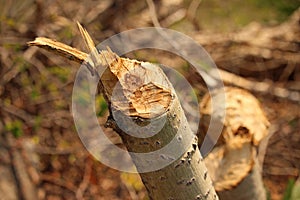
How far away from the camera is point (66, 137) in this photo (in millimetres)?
2178

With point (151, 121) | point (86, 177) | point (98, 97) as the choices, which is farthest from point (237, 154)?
point (86, 177)

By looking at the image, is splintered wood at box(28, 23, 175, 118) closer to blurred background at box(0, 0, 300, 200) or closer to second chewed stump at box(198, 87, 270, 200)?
second chewed stump at box(198, 87, 270, 200)

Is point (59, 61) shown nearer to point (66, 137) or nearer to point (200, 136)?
point (66, 137)

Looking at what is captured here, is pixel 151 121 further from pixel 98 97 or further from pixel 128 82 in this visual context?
pixel 98 97

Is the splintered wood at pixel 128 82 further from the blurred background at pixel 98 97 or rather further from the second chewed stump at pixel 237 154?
the blurred background at pixel 98 97

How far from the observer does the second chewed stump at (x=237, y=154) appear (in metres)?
0.91

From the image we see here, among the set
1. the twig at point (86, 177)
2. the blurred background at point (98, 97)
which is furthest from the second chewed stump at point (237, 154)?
the twig at point (86, 177)

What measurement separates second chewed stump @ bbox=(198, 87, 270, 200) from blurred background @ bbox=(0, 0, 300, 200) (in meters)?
0.92

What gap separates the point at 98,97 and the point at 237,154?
3.12ft

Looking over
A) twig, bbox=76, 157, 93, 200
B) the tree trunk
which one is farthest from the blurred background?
the tree trunk

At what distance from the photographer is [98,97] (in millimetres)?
1813

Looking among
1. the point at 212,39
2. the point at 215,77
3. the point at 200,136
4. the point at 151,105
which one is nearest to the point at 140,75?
the point at 151,105

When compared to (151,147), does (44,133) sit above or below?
above

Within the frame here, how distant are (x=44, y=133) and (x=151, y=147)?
5.39 ft
